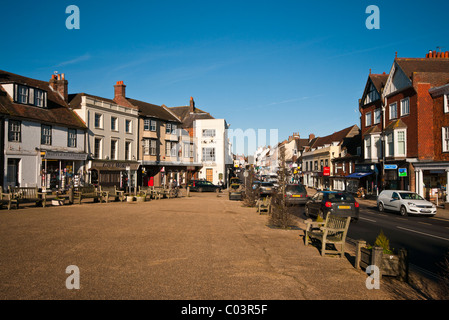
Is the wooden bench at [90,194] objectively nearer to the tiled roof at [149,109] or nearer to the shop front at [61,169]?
the shop front at [61,169]

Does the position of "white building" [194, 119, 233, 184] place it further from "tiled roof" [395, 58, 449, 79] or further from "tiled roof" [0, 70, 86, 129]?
"tiled roof" [395, 58, 449, 79]

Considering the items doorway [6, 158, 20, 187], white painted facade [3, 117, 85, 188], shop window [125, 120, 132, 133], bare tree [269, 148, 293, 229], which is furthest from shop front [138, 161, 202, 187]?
bare tree [269, 148, 293, 229]

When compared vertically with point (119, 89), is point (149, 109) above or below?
below

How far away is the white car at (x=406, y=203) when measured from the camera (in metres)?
20.5

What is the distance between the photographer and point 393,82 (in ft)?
114

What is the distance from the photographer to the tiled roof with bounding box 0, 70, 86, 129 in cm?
2848

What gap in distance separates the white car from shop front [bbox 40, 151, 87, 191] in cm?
2534

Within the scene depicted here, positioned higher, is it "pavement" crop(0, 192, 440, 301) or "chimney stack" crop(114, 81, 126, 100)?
"chimney stack" crop(114, 81, 126, 100)

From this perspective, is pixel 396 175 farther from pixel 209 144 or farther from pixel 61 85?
pixel 61 85

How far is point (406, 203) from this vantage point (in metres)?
21.2

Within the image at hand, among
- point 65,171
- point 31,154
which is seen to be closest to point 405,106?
point 65,171

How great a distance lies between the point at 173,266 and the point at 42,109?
99.6 feet
